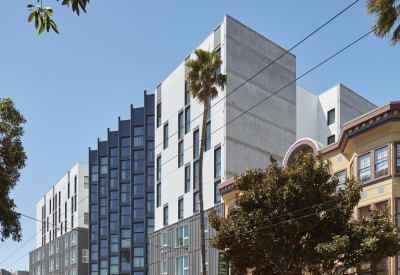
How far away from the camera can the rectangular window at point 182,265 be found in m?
53.2

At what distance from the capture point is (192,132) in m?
55.8

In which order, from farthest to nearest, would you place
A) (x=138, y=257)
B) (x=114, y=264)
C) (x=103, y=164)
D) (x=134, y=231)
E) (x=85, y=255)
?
(x=85, y=255) < (x=103, y=164) < (x=114, y=264) < (x=138, y=257) < (x=134, y=231)

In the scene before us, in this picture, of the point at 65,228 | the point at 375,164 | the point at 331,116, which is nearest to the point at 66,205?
the point at 65,228

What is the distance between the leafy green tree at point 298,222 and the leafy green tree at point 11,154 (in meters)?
10.0

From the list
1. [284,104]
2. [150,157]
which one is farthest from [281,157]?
[150,157]

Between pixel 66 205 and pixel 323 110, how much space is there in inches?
1959

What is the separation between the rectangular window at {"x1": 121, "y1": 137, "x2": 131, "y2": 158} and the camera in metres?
84.1

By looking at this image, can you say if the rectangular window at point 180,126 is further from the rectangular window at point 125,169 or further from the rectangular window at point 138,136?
the rectangular window at point 125,169

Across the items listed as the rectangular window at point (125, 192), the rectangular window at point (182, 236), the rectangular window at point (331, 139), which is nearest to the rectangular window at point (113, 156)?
the rectangular window at point (125, 192)

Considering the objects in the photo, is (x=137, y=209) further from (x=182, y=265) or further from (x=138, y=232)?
(x=182, y=265)

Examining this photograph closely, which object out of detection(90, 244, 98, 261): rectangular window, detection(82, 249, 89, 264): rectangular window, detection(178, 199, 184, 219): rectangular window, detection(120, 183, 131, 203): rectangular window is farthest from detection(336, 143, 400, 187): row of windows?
detection(82, 249, 89, 264): rectangular window

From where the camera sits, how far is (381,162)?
102 ft

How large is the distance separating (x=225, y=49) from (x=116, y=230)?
1534 inches

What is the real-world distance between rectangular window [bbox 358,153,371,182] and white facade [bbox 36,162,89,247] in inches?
2605
